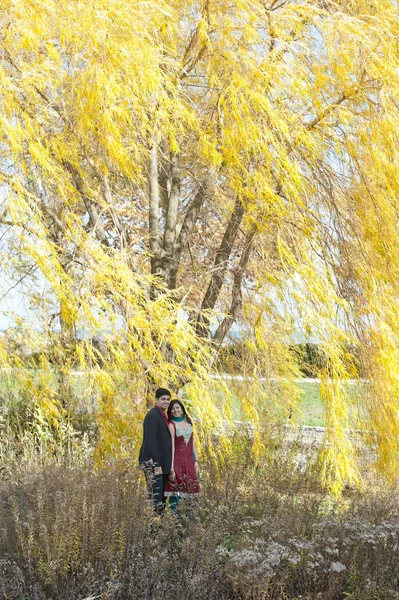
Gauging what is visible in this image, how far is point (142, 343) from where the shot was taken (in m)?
6.73

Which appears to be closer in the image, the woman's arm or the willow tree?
the woman's arm

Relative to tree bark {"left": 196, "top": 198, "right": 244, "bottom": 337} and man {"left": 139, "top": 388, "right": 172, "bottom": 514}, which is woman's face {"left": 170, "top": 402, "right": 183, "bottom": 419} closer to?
man {"left": 139, "top": 388, "right": 172, "bottom": 514}

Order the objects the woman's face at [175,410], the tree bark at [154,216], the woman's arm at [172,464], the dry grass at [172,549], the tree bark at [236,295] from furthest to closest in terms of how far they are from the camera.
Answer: the tree bark at [154,216], the tree bark at [236,295], the woman's face at [175,410], the woman's arm at [172,464], the dry grass at [172,549]

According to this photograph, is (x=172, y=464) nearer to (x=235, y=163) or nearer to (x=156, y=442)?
(x=156, y=442)

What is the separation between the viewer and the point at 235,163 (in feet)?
21.4

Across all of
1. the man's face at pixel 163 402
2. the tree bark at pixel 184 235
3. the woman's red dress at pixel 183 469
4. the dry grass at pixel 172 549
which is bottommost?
the dry grass at pixel 172 549

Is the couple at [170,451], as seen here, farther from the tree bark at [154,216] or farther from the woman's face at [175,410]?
the tree bark at [154,216]

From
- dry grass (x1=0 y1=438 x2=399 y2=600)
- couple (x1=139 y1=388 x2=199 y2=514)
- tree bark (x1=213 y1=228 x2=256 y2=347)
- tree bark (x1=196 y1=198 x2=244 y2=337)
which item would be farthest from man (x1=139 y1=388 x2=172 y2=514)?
tree bark (x1=196 y1=198 x2=244 y2=337)

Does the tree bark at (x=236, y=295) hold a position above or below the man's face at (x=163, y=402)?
above

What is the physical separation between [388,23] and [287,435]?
201 inches

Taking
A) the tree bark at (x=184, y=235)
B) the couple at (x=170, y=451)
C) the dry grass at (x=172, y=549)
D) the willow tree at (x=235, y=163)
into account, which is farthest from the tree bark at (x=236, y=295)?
the dry grass at (x=172, y=549)

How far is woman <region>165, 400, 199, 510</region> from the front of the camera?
597cm

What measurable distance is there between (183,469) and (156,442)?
345mm

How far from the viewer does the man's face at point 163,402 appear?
5.97 m
